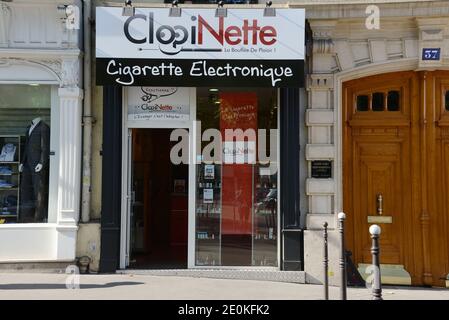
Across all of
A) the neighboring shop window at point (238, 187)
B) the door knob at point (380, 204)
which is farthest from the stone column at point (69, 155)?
the door knob at point (380, 204)

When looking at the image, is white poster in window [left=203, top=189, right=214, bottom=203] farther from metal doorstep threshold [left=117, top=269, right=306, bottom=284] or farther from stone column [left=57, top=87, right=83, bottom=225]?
stone column [left=57, top=87, right=83, bottom=225]

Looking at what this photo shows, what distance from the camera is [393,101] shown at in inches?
360

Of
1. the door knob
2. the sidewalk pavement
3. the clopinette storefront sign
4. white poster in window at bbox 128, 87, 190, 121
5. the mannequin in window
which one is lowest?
the sidewalk pavement

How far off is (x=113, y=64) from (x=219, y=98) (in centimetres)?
190

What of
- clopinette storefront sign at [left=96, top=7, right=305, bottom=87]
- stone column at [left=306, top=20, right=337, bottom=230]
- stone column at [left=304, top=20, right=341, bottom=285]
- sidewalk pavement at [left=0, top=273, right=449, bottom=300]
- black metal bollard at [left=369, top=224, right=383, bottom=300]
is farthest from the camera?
stone column at [left=306, top=20, right=337, bottom=230]

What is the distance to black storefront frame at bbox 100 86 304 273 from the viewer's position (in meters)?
8.59

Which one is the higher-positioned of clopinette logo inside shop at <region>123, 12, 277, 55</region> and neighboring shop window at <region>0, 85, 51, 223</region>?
clopinette logo inside shop at <region>123, 12, 277, 55</region>

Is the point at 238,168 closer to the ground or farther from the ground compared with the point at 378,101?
closer to the ground

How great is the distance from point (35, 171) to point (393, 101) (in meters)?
6.26

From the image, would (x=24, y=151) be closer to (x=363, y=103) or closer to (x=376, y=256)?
(x=363, y=103)

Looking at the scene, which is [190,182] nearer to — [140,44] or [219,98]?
[219,98]

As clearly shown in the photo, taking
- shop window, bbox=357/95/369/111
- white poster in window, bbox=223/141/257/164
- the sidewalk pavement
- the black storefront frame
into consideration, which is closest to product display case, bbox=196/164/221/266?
white poster in window, bbox=223/141/257/164

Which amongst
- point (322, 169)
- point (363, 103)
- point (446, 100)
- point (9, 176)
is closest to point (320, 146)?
point (322, 169)

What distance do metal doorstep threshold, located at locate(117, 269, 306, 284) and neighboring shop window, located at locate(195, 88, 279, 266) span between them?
268mm
